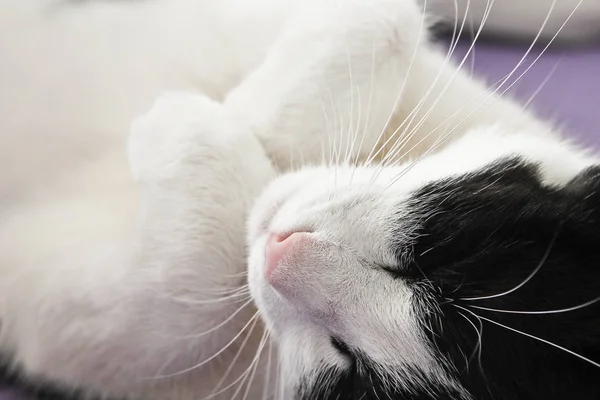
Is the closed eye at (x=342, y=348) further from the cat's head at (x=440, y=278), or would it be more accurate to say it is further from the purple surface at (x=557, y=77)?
the purple surface at (x=557, y=77)

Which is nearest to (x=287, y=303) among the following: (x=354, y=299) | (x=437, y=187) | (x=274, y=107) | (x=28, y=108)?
(x=354, y=299)

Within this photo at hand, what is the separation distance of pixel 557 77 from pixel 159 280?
892 millimetres

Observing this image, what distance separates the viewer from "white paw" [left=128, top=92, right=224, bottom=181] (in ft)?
2.46

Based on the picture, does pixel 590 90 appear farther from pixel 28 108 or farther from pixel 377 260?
pixel 28 108

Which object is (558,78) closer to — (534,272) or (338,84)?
(338,84)

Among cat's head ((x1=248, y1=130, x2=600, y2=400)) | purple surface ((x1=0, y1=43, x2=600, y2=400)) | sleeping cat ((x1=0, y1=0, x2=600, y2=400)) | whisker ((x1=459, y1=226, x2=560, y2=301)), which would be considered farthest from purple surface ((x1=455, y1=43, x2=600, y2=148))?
whisker ((x1=459, y1=226, x2=560, y2=301))

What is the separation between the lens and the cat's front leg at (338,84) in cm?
78

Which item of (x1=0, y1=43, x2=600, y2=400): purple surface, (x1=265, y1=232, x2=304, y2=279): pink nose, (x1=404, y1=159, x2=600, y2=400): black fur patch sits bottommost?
(x1=265, y1=232, x2=304, y2=279): pink nose

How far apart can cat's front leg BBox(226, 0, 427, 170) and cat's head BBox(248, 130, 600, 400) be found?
6.3 inches

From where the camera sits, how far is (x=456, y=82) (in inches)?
34.4

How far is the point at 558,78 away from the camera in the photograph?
3.82ft

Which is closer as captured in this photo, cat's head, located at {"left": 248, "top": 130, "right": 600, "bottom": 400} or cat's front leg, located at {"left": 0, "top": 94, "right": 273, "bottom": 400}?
cat's head, located at {"left": 248, "top": 130, "right": 600, "bottom": 400}

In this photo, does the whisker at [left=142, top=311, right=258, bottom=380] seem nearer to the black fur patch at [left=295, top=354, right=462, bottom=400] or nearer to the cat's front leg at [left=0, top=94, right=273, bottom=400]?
the cat's front leg at [left=0, top=94, right=273, bottom=400]

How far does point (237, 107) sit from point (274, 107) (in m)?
0.07
